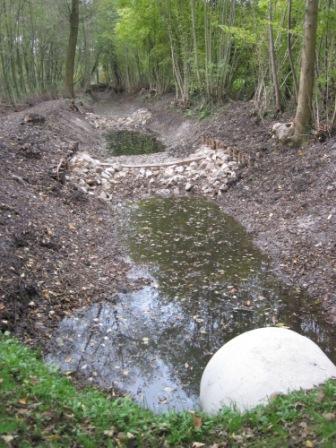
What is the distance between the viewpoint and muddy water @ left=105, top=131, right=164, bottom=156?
19.1 meters

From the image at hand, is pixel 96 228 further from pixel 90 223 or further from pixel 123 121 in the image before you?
pixel 123 121

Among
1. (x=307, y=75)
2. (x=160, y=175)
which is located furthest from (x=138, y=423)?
(x=160, y=175)

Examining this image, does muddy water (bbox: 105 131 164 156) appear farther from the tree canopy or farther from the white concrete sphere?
the white concrete sphere

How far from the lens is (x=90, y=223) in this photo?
10.3m

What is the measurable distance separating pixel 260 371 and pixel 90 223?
6502 millimetres

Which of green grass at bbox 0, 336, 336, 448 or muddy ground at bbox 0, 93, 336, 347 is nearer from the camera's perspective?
green grass at bbox 0, 336, 336, 448

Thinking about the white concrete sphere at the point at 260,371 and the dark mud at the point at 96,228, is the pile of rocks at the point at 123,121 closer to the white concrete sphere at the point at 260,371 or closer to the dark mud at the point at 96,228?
the dark mud at the point at 96,228

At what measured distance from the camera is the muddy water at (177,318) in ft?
19.3

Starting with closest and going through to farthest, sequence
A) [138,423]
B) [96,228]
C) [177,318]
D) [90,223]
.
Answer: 1. [138,423]
2. [177,318]
3. [96,228]
4. [90,223]

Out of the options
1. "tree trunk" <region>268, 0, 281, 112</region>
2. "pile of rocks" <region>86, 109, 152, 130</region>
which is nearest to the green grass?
"tree trunk" <region>268, 0, 281, 112</region>

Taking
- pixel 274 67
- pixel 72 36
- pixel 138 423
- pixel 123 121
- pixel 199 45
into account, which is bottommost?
pixel 123 121

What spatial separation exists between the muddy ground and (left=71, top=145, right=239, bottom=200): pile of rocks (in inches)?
18.5

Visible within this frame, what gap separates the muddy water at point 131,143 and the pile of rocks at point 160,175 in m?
3.78

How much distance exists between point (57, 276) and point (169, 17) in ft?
57.5
